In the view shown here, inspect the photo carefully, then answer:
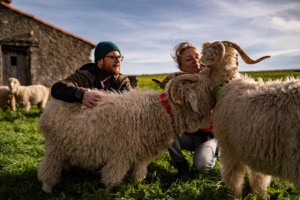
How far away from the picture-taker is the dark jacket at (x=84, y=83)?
4.22 meters

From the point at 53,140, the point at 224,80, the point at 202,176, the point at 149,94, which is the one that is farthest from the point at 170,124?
the point at 53,140

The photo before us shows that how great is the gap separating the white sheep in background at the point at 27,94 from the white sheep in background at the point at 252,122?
9.63 metres

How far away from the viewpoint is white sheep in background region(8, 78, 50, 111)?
1203 centimetres

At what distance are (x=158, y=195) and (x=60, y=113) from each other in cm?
170

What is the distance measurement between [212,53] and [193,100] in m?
0.67

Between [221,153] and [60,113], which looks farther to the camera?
[60,113]

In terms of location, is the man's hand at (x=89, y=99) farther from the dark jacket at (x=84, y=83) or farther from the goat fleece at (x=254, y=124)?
the goat fleece at (x=254, y=124)

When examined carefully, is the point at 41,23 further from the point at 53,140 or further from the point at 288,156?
the point at 288,156

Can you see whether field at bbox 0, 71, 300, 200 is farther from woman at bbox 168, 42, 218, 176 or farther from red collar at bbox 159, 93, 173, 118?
red collar at bbox 159, 93, 173, 118

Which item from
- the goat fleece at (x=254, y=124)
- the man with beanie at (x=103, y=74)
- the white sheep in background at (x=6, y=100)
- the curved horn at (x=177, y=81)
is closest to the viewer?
the goat fleece at (x=254, y=124)

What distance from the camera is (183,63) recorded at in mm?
4914

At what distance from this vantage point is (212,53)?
13.4 ft

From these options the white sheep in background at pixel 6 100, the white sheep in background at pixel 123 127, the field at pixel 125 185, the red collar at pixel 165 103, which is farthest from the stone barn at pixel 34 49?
the red collar at pixel 165 103

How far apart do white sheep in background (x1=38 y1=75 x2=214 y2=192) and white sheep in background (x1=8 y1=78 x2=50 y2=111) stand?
856 cm
